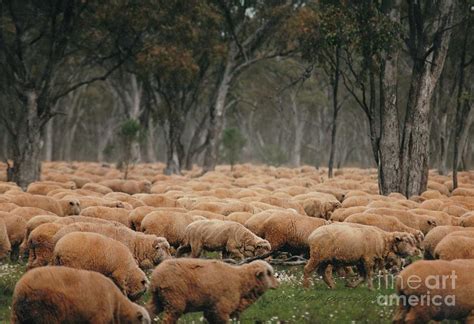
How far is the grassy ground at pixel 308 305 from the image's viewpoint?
7625mm

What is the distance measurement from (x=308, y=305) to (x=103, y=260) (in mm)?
2678

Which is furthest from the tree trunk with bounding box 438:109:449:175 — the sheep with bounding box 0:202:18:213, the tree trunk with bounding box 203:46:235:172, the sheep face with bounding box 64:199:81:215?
the sheep with bounding box 0:202:18:213

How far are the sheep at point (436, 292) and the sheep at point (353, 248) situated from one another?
96.9 inches

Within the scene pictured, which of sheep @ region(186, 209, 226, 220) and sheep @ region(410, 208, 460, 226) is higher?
sheep @ region(410, 208, 460, 226)

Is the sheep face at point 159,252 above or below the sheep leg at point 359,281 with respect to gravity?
above

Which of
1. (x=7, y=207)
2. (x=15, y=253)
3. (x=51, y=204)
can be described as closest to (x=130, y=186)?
(x=51, y=204)

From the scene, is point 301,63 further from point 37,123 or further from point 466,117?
point 37,123

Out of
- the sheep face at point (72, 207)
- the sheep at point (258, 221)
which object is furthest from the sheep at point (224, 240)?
the sheep face at point (72, 207)

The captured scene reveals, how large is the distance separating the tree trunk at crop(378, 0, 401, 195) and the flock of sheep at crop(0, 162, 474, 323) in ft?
12.4

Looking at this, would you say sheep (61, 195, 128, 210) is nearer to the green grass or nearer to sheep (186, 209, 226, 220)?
sheep (186, 209, 226, 220)

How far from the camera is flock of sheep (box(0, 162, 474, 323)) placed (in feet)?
20.1

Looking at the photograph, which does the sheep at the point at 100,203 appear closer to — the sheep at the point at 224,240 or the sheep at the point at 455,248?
the sheep at the point at 224,240

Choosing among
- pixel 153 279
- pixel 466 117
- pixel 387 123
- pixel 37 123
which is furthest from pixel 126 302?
pixel 466 117

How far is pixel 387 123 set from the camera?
19312 mm
